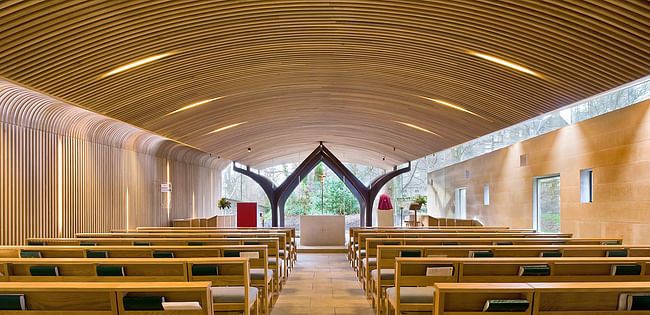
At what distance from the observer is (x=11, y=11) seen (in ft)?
15.4

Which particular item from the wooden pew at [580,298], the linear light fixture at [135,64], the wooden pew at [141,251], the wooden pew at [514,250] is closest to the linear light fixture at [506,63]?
the wooden pew at [514,250]

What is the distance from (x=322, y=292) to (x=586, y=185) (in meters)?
5.66

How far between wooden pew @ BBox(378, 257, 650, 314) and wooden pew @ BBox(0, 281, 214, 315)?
78.2 inches

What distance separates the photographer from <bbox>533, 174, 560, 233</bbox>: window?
38.0 ft

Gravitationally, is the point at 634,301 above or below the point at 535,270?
above

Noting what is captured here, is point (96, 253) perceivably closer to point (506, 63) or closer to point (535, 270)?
point (535, 270)

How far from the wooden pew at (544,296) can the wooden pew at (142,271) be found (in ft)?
7.11

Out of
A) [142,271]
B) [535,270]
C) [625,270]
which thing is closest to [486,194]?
[625,270]

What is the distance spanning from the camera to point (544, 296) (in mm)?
3076

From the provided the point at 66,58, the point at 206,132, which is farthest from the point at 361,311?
the point at 206,132

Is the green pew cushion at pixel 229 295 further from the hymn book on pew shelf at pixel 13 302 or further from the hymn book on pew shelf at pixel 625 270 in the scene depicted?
the hymn book on pew shelf at pixel 625 270

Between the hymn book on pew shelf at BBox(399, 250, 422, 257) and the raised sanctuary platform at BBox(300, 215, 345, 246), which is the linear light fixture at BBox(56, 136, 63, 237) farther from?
the raised sanctuary platform at BBox(300, 215, 345, 246)

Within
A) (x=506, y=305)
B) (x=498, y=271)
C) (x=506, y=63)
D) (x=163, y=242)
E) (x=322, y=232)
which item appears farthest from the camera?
(x=322, y=232)

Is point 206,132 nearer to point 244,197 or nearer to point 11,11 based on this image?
point 11,11
